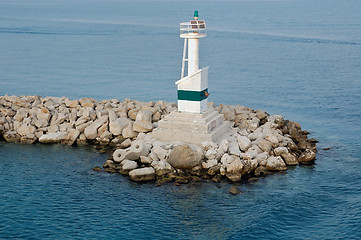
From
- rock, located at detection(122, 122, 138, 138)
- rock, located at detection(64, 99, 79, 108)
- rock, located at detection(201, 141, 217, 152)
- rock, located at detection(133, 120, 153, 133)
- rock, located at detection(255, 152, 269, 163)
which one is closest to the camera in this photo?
rock, located at detection(255, 152, 269, 163)

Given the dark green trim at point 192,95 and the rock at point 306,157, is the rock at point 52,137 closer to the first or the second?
the dark green trim at point 192,95

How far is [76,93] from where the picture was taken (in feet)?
189

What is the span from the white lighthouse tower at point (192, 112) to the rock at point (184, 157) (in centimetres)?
235

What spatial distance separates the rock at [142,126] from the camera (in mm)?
35156

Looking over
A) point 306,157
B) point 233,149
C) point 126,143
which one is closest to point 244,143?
point 233,149

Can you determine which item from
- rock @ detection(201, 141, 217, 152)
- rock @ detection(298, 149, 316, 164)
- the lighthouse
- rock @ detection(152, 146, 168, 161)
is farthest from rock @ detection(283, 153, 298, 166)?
rock @ detection(152, 146, 168, 161)

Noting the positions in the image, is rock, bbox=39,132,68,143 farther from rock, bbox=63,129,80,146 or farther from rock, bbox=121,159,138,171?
rock, bbox=121,159,138,171

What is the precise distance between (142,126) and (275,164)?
10.7 m

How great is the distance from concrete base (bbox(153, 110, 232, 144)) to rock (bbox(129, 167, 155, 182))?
4.59 m

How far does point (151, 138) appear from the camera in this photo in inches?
1336

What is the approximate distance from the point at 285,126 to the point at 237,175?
932 cm

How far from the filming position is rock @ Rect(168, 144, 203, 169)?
98.8 feet

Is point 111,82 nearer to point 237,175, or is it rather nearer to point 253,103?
point 253,103

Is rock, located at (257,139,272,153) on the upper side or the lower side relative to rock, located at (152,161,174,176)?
upper
